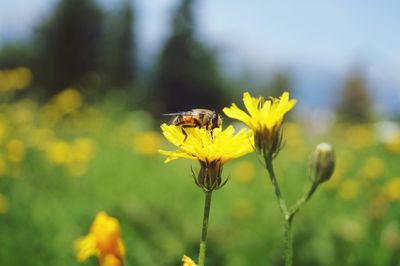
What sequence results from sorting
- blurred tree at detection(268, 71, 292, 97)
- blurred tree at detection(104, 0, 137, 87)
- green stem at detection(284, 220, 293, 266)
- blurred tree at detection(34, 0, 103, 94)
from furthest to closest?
blurred tree at detection(268, 71, 292, 97)
blurred tree at detection(104, 0, 137, 87)
blurred tree at detection(34, 0, 103, 94)
green stem at detection(284, 220, 293, 266)

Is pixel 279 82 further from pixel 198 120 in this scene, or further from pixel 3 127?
pixel 198 120

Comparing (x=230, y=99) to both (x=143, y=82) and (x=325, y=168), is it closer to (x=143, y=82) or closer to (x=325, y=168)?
(x=143, y=82)

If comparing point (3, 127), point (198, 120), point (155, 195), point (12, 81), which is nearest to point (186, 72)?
point (12, 81)

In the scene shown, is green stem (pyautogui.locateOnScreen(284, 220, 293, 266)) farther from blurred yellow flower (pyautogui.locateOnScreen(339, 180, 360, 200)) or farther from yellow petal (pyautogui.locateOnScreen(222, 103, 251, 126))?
blurred yellow flower (pyautogui.locateOnScreen(339, 180, 360, 200))

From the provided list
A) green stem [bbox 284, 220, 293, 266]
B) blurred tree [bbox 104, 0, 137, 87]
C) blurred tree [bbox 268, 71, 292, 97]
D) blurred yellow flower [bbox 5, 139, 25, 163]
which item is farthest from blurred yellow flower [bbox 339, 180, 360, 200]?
blurred tree [bbox 268, 71, 292, 97]

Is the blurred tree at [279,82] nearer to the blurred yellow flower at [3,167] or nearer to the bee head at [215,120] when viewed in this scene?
the blurred yellow flower at [3,167]

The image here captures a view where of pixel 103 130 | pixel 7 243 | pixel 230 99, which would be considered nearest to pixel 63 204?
pixel 7 243
